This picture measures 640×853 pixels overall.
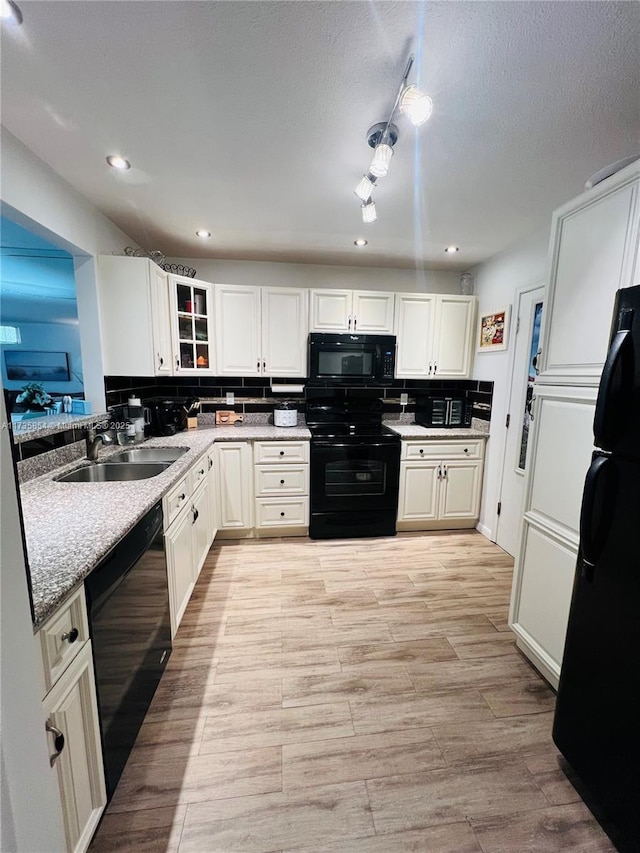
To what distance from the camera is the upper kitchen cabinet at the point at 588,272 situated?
124 cm

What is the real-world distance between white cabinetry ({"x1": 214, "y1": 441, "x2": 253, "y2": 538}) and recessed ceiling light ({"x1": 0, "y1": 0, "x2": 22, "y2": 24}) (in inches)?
88.8

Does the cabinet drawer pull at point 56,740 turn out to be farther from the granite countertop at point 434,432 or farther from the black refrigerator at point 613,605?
the granite countertop at point 434,432

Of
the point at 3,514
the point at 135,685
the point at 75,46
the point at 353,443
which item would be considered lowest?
the point at 135,685

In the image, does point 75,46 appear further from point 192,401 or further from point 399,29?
point 192,401

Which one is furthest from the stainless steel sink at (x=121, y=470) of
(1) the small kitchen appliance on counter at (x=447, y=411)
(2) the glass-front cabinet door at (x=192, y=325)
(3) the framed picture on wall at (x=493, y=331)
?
(3) the framed picture on wall at (x=493, y=331)

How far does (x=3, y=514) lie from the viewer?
0.52m

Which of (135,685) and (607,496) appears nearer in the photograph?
(607,496)

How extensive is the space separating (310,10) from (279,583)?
2728 mm

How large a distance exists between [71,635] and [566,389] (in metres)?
2.01

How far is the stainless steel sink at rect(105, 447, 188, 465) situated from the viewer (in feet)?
7.30

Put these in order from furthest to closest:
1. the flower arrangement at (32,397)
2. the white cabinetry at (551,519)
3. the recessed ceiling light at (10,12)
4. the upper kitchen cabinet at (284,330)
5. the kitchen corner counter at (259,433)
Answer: the upper kitchen cabinet at (284,330) → the kitchen corner counter at (259,433) → the flower arrangement at (32,397) → the white cabinetry at (551,519) → the recessed ceiling light at (10,12)

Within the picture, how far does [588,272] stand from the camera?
4.56 feet

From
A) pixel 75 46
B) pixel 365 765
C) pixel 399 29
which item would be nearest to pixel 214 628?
pixel 365 765

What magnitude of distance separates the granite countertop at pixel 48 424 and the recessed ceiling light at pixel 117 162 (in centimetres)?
138
